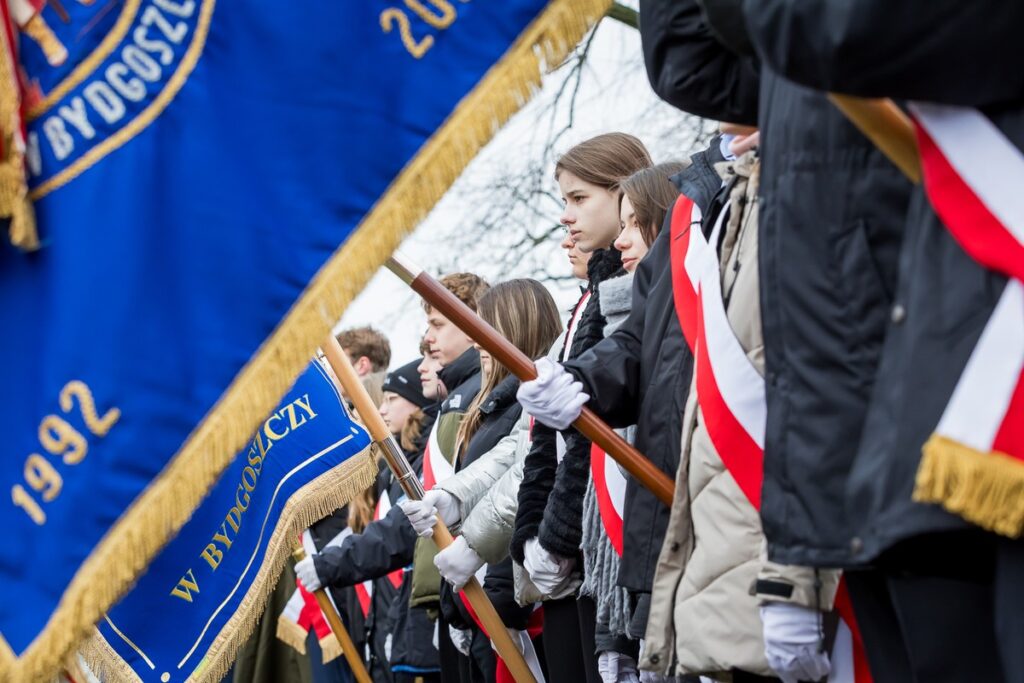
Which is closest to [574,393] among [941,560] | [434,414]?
[941,560]

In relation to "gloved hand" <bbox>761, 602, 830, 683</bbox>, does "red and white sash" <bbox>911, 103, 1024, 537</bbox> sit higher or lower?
higher

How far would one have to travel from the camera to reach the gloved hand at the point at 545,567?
5.18m

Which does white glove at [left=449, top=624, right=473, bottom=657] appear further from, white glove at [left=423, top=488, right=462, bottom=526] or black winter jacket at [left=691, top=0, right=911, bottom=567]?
black winter jacket at [left=691, top=0, right=911, bottom=567]

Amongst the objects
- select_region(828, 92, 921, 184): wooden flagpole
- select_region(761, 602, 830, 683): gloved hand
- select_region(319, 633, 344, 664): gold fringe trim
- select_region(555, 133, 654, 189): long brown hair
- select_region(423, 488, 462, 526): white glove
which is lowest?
select_region(319, 633, 344, 664): gold fringe trim

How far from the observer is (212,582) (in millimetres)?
5852

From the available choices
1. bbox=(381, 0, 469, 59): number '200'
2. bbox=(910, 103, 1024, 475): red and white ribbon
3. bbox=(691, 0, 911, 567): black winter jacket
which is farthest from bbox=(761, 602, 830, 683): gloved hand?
bbox=(381, 0, 469, 59): number '200'

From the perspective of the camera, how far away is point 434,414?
8648 millimetres

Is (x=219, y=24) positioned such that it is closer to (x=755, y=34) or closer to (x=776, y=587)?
(x=755, y=34)

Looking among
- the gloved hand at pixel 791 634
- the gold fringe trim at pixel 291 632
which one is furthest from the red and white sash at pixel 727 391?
the gold fringe trim at pixel 291 632

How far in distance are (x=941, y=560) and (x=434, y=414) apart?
6.11 metres

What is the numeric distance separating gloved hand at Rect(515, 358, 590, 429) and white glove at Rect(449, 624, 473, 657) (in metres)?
2.81

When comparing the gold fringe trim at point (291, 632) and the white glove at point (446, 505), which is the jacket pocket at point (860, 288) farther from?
the gold fringe trim at point (291, 632)

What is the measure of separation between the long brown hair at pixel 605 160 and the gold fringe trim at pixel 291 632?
434 cm

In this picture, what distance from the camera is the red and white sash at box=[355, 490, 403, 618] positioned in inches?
350
